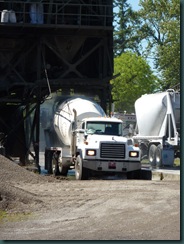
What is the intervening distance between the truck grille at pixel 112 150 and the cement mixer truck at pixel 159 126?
697cm

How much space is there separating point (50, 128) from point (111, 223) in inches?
828

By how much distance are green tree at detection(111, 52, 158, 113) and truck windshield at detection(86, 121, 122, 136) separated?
12070mm

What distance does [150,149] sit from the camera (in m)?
37.6

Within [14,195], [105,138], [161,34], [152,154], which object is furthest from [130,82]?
[14,195]

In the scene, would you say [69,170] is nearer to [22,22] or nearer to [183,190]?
[22,22]

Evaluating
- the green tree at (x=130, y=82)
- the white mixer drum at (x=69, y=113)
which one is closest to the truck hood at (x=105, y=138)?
the white mixer drum at (x=69, y=113)

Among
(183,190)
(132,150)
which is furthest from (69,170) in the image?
(183,190)

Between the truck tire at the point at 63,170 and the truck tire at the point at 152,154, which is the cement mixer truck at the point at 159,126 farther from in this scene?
the truck tire at the point at 63,170

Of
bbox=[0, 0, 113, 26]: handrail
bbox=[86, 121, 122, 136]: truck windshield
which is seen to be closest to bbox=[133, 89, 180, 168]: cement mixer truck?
→ bbox=[0, 0, 113, 26]: handrail

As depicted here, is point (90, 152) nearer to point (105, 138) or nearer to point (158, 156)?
point (105, 138)

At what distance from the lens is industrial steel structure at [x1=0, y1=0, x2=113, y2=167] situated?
3531 cm

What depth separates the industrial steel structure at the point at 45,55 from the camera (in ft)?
116

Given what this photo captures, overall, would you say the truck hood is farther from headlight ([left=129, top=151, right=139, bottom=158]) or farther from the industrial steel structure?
the industrial steel structure

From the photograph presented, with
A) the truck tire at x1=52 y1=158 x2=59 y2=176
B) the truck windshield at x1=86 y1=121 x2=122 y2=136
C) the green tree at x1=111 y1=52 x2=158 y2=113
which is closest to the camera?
the truck windshield at x1=86 y1=121 x2=122 y2=136
